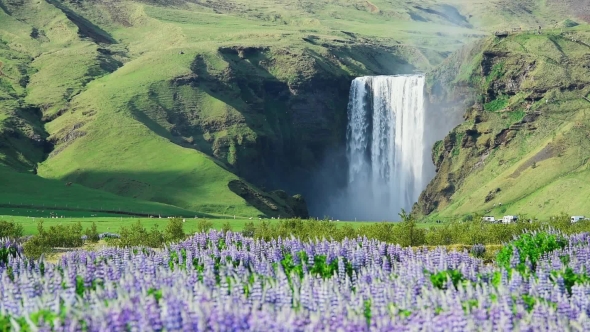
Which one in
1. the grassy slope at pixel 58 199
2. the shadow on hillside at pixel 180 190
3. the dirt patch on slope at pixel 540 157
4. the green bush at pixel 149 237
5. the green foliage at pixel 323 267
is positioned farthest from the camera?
the shadow on hillside at pixel 180 190

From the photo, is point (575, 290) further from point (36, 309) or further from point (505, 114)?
point (505, 114)

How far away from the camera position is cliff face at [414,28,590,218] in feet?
528

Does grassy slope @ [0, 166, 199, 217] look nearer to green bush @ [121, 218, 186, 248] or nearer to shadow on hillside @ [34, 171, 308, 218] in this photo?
shadow on hillside @ [34, 171, 308, 218]

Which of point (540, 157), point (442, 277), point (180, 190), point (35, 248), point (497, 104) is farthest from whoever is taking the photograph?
point (497, 104)

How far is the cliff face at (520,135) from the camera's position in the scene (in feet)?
528

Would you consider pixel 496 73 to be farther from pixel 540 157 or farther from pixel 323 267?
pixel 323 267

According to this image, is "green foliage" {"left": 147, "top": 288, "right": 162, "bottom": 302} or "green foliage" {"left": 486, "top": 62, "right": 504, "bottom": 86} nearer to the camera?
"green foliage" {"left": 147, "top": 288, "right": 162, "bottom": 302}

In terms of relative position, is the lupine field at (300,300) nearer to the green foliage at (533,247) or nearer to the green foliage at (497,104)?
the green foliage at (533,247)

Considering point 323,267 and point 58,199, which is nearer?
point 323,267

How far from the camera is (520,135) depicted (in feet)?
599

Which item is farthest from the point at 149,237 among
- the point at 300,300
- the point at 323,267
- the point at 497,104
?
the point at 497,104

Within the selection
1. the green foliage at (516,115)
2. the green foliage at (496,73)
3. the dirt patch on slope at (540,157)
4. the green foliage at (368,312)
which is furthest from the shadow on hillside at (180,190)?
the green foliage at (368,312)

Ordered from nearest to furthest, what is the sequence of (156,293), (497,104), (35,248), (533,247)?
(156,293), (533,247), (35,248), (497,104)

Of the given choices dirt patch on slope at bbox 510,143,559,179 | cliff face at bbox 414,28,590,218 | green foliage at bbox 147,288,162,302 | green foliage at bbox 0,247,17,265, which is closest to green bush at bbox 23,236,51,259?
green foliage at bbox 0,247,17,265
